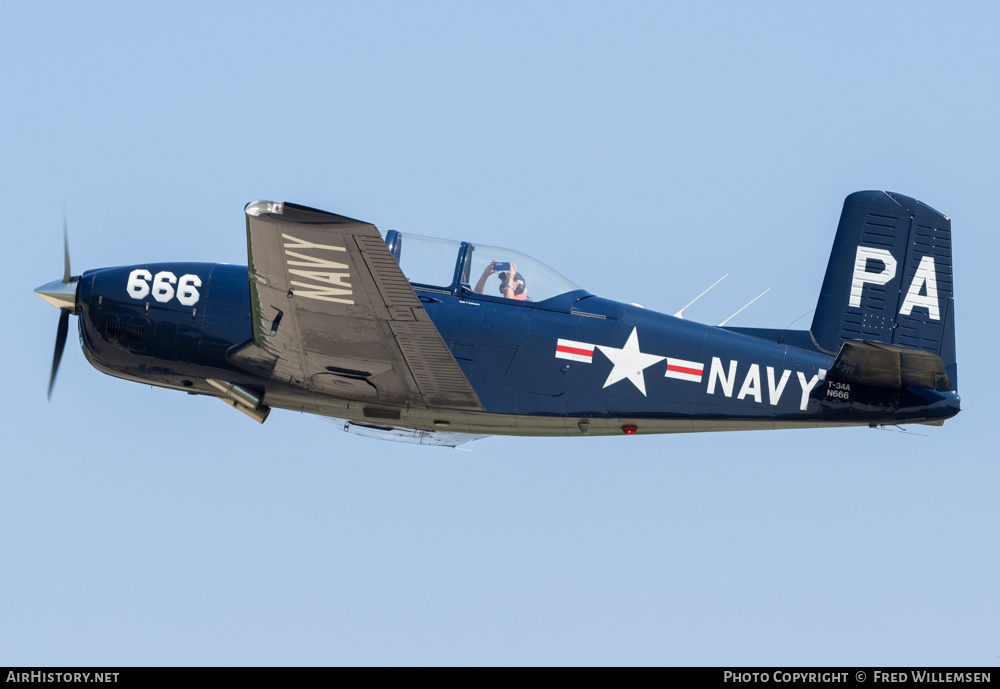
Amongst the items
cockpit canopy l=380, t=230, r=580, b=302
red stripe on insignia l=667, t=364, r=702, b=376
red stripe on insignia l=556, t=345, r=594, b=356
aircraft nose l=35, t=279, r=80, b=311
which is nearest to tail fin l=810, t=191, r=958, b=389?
red stripe on insignia l=667, t=364, r=702, b=376

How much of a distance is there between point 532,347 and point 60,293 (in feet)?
17.0

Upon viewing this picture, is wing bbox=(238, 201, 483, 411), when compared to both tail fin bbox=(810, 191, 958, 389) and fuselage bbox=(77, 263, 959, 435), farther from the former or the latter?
tail fin bbox=(810, 191, 958, 389)

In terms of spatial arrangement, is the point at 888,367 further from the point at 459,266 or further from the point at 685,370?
the point at 459,266

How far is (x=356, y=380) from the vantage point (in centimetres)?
1241

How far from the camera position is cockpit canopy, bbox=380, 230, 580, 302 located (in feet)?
41.2

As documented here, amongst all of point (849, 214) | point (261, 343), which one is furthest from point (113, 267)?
point (849, 214)

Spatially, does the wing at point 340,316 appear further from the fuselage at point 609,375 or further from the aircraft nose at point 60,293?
the aircraft nose at point 60,293

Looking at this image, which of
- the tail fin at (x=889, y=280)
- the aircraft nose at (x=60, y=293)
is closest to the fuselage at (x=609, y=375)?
the tail fin at (x=889, y=280)

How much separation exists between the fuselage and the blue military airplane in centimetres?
1

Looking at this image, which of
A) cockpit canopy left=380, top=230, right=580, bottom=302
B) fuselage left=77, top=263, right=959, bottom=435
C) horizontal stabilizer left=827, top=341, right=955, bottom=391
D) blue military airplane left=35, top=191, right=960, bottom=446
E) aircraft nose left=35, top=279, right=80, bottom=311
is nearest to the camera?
horizontal stabilizer left=827, top=341, right=955, bottom=391

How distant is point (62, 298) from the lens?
1335 cm

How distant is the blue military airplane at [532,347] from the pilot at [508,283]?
1 cm
